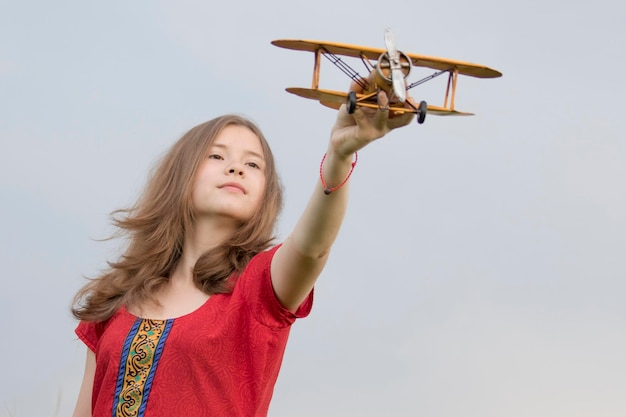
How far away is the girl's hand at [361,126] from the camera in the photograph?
13.3 ft

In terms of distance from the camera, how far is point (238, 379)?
4.93 m

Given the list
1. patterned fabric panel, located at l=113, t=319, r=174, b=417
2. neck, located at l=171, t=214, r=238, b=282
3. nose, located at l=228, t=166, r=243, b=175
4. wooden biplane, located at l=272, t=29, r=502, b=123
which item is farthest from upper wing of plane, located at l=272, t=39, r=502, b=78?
patterned fabric panel, located at l=113, t=319, r=174, b=417

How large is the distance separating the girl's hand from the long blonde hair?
3.46 ft

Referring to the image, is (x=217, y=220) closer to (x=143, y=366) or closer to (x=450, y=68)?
(x=143, y=366)

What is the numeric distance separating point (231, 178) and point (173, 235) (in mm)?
360

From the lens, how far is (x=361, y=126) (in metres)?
4.09

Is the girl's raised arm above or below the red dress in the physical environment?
above

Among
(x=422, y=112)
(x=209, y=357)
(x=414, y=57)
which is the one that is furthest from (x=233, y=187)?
(x=422, y=112)

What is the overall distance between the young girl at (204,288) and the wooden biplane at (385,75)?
1.43 feet

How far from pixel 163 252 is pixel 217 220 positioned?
0.96 feet

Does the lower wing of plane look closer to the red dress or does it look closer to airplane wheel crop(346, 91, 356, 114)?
airplane wheel crop(346, 91, 356, 114)

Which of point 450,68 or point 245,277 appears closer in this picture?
point 450,68

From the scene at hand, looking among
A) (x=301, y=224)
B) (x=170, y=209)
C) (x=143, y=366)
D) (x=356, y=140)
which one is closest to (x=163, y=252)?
(x=170, y=209)

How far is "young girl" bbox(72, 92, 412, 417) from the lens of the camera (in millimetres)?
4891
